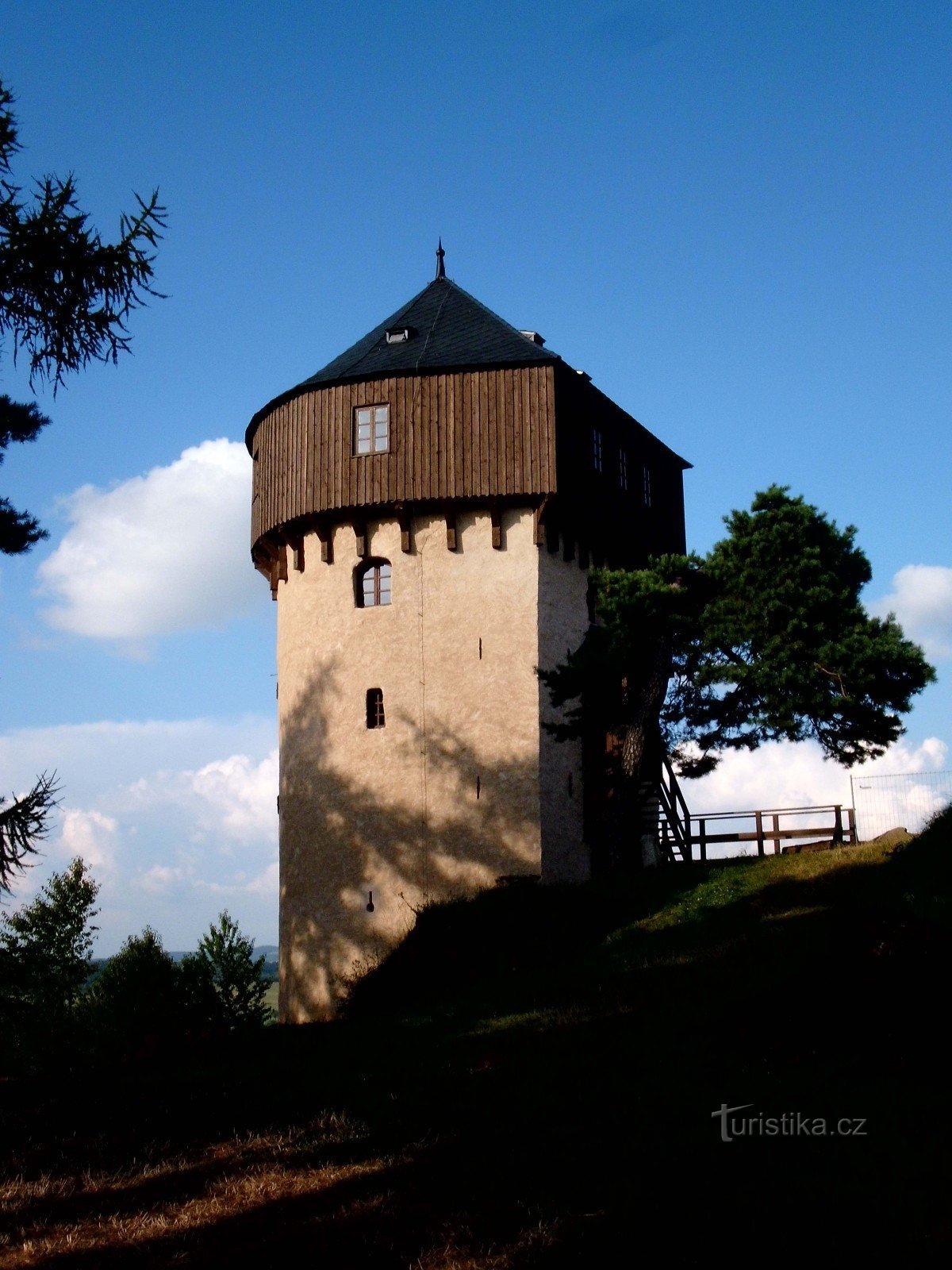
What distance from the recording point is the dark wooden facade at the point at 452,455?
89.2ft

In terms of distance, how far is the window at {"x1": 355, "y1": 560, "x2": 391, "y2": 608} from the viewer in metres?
28.2

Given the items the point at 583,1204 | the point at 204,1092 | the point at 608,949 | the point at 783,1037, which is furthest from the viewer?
the point at 608,949

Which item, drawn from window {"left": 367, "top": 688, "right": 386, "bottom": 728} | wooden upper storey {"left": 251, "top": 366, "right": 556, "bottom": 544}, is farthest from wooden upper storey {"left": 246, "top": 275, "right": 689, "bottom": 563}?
window {"left": 367, "top": 688, "right": 386, "bottom": 728}

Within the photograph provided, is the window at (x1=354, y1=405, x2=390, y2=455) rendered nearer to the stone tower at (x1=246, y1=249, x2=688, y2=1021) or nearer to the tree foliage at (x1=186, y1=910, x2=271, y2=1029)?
the stone tower at (x1=246, y1=249, x2=688, y2=1021)

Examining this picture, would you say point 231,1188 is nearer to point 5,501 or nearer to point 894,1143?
point 894,1143

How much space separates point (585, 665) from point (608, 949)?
5664mm

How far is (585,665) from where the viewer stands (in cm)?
2370

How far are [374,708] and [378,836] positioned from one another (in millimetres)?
2838

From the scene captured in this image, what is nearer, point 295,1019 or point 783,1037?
point 783,1037

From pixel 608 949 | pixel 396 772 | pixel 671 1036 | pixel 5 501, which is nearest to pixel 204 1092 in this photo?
pixel 671 1036

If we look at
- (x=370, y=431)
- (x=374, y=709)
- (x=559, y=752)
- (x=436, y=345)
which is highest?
(x=436, y=345)

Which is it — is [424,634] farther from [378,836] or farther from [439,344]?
[439,344]

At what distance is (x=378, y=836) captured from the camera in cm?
2694

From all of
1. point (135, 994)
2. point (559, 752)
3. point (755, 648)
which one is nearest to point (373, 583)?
point (559, 752)
